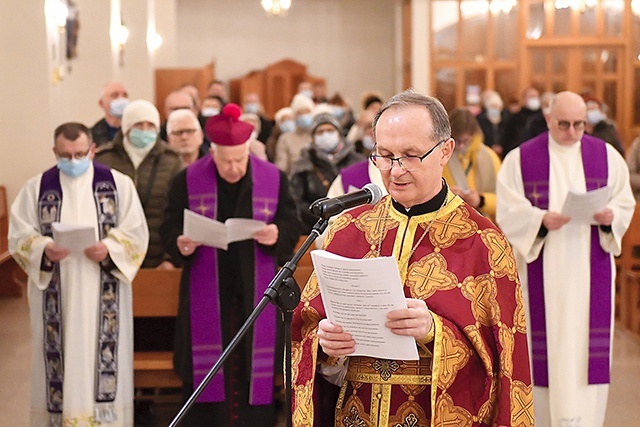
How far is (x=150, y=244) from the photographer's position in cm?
672

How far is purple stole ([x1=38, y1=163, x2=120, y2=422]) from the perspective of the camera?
229 inches

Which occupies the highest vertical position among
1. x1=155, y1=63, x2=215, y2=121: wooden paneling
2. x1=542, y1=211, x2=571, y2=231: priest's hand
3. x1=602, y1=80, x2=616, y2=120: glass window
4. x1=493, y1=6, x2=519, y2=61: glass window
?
x1=493, y1=6, x2=519, y2=61: glass window

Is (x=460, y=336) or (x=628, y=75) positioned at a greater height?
(x=628, y=75)

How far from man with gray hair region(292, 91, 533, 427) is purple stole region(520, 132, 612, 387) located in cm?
306

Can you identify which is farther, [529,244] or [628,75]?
[628,75]

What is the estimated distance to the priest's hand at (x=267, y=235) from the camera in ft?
19.2

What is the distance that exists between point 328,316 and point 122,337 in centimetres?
326

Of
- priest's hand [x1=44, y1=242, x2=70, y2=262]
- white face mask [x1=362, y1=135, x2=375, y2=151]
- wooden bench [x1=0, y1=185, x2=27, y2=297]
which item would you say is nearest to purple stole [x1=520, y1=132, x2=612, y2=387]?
priest's hand [x1=44, y1=242, x2=70, y2=262]

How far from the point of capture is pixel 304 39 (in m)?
23.6

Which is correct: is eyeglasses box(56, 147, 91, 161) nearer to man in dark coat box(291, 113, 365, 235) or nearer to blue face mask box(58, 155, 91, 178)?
blue face mask box(58, 155, 91, 178)

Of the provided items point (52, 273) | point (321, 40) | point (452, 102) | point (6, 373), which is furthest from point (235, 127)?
point (321, 40)

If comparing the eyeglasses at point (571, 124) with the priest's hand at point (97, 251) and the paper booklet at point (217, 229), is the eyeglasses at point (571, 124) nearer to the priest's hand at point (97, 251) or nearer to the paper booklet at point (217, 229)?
the paper booklet at point (217, 229)

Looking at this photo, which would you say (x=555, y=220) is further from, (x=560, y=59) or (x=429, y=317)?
(x=560, y=59)

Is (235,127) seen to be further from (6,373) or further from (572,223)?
(6,373)
